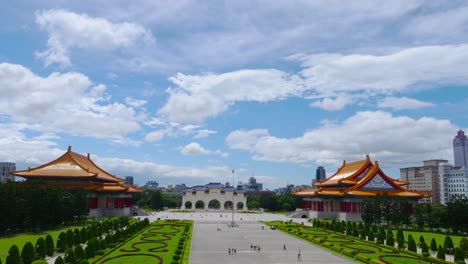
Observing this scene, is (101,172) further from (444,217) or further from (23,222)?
(444,217)

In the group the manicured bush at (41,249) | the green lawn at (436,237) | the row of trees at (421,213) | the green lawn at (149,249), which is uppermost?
the row of trees at (421,213)

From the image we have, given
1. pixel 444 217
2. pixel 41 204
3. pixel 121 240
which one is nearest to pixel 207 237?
pixel 121 240

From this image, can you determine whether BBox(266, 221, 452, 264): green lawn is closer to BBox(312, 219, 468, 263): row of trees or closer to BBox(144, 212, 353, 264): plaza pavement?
BBox(312, 219, 468, 263): row of trees

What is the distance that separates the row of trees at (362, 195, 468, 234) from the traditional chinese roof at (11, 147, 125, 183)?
4576 cm

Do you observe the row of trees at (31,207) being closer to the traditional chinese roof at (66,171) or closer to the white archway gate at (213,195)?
the traditional chinese roof at (66,171)

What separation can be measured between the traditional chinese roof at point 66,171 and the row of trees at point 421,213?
45.8 metres

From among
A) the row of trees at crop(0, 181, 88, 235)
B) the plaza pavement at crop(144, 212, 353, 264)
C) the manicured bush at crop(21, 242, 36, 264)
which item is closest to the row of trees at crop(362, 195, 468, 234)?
the plaza pavement at crop(144, 212, 353, 264)

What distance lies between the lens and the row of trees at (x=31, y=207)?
140ft

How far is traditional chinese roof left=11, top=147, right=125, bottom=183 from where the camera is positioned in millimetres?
70812

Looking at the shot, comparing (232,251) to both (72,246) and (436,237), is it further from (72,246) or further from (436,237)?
(436,237)

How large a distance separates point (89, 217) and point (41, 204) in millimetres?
22587

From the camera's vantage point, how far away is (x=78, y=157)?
81.9 metres

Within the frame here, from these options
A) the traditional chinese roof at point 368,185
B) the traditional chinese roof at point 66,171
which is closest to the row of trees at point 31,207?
the traditional chinese roof at point 66,171

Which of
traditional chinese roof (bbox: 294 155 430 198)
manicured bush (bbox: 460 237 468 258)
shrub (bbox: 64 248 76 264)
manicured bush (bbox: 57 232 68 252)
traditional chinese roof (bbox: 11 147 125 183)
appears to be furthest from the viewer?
traditional chinese roof (bbox: 11 147 125 183)
